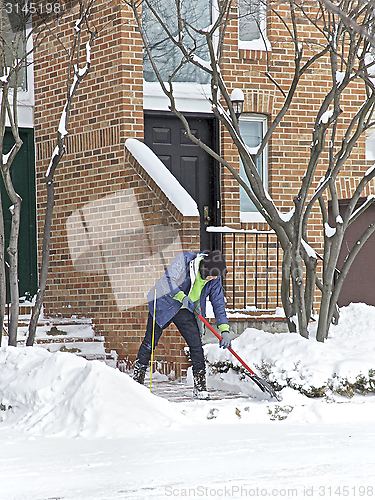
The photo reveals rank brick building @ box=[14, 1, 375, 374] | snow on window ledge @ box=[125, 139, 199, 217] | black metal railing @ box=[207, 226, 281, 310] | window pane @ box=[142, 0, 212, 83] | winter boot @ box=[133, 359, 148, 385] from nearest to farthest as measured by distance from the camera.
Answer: winter boot @ box=[133, 359, 148, 385], snow on window ledge @ box=[125, 139, 199, 217], brick building @ box=[14, 1, 375, 374], black metal railing @ box=[207, 226, 281, 310], window pane @ box=[142, 0, 212, 83]

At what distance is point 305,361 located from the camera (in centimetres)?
642

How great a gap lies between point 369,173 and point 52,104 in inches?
174

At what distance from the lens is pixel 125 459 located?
171 inches

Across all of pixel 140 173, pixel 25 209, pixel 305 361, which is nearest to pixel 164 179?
pixel 140 173

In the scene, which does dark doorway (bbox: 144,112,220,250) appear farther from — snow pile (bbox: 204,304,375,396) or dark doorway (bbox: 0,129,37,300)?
snow pile (bbox: 204,304,375,396)

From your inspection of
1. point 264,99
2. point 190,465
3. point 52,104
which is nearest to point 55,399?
point 190,465

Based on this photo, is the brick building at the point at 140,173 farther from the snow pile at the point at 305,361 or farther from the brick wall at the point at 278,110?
the snow pile at the point at 305,361

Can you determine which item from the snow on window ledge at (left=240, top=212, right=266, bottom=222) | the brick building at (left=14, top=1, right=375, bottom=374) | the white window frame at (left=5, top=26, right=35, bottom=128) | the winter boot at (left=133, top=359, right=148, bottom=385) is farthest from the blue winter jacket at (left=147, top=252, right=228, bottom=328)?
the white window frame at (left=5, top=26, right=35, bottom=128)

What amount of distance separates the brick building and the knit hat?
101 cm

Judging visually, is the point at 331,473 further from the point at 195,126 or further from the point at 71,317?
the point at 195,126

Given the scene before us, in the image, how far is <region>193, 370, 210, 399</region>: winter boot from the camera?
6.54 m

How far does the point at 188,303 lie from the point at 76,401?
1.72 metres

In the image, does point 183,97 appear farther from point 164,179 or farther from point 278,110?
point 164,179

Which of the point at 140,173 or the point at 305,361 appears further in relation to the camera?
the point at 140,173
